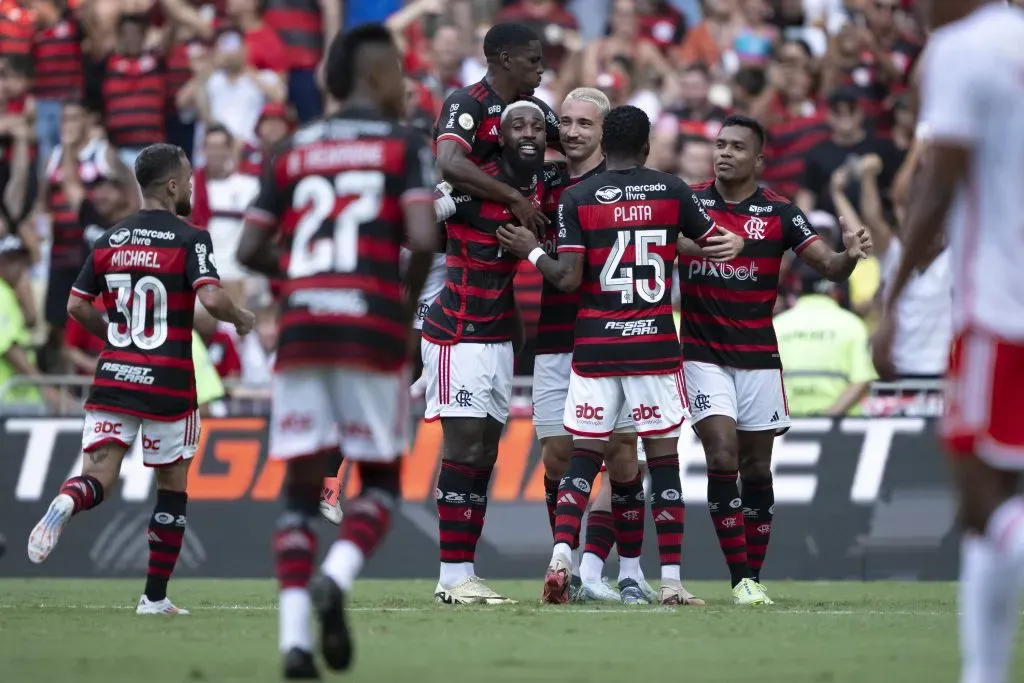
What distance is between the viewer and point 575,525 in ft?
32.6

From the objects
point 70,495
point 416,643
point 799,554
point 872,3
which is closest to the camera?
point 416,643

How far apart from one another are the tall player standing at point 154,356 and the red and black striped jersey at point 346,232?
2511mm

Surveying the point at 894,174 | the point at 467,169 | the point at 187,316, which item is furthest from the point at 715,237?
the point at 894,174

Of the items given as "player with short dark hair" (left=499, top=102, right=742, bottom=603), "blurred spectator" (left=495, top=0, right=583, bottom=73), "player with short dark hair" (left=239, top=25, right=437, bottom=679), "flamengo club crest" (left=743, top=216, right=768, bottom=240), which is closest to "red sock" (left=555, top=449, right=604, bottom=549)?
"player with short dark hair" (left=499, top=102, right=742, bottom=603)

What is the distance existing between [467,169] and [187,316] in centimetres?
181

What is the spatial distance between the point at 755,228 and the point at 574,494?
1981 millimetres

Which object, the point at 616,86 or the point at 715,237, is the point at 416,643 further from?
the point at 616,86

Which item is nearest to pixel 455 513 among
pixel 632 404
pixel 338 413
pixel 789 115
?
pixel 632 404

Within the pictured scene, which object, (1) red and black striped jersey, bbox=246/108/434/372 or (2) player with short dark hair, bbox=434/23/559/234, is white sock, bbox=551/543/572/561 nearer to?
(2) player with short dark hair, bbox=434/23/559/234

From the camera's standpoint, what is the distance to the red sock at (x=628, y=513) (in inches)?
405

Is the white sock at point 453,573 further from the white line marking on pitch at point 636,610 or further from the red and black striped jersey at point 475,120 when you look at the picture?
the red and black striped jersey at point 475,120

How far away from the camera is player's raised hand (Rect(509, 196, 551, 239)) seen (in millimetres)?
10125

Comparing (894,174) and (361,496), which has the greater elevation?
(894,174)

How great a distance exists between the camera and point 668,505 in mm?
10016
